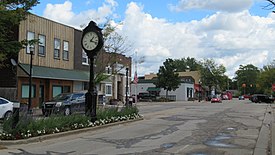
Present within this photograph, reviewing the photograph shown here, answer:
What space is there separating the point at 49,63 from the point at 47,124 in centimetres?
1872

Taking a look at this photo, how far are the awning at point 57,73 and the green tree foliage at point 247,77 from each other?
11727cm

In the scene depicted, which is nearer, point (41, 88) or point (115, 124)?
point (115, 124)

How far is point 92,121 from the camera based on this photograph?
16.7 m

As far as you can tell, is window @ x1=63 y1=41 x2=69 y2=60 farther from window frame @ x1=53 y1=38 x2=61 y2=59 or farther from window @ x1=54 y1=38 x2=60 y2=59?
window @ x1=54 y1=38 x2=60 y2=59

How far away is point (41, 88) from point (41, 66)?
2.03 m

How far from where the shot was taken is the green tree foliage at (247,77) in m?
145

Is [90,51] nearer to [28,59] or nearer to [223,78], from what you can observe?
[28,59]

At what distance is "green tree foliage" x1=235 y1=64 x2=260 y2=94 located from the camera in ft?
477

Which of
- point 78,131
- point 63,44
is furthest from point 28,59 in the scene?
point 78,131

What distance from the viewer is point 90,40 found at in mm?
17453

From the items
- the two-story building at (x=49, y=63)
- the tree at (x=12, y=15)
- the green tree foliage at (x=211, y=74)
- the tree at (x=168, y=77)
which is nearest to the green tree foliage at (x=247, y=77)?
the green tree foliage at (x=211, y=74)

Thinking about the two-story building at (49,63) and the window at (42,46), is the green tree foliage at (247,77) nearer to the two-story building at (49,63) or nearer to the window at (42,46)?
the two-story building at (49,63)

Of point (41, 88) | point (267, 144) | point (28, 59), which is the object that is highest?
point (28, 59)

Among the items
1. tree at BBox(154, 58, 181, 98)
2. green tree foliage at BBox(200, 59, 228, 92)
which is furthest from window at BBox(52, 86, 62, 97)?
green tree foliage at BBox(200, 59, 228, 92)
